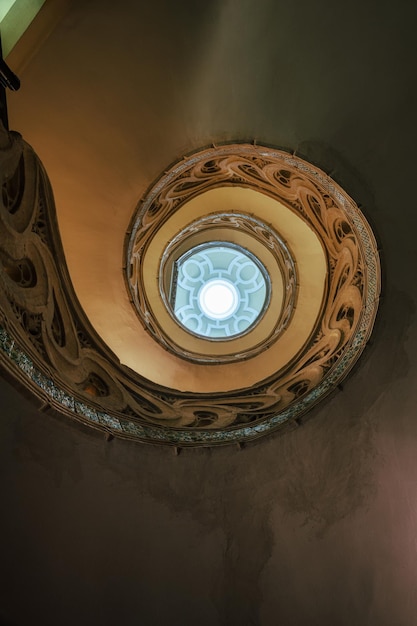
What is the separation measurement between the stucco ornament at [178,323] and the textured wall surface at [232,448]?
0.23 metres

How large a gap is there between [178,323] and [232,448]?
3.30m

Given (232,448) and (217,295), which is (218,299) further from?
(232,448)

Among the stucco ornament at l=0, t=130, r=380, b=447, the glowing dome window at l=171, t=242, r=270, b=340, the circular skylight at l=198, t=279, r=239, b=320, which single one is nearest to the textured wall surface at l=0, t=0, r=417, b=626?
the stucco ornament at l=0, t=130, r=380, b=447

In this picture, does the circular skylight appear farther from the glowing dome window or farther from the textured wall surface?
the textured wall surface

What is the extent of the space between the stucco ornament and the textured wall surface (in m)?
0.23

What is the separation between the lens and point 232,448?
5371 millimetres

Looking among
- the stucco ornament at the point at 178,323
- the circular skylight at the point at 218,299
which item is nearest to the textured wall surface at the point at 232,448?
the stucco ornament at the point at 178,323

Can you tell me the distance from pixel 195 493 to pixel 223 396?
1.23 meters

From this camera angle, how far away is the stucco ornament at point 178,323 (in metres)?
4.66

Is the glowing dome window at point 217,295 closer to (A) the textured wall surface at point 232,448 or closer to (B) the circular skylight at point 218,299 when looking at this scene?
(B) the circular skylight at point 218,299

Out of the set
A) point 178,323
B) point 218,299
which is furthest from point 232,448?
point 218,299

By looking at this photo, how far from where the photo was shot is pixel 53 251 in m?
5.15

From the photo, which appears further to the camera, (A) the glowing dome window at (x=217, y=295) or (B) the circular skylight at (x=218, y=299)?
(B) the circular skylight at (x=218, y=299)

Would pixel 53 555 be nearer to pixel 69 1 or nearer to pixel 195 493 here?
pixel 195 493
